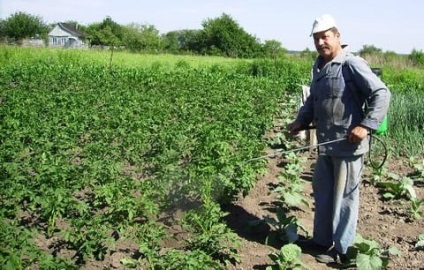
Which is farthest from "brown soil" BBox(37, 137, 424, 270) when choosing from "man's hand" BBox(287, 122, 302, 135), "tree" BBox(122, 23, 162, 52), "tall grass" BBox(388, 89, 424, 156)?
"tree" BBox(122, 23, 162, 52)

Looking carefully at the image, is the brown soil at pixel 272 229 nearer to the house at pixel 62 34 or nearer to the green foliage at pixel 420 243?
the green foliage at pixel 420 243

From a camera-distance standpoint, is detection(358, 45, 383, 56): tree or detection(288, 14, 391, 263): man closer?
detection(288, 14, 391, 263): man

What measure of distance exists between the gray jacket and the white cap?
266 mm

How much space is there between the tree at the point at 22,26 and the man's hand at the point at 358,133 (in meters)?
57.0

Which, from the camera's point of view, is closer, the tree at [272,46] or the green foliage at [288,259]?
the green foliage at [288,259]

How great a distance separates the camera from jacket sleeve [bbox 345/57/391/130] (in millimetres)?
3725

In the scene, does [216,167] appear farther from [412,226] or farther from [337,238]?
[412,226]

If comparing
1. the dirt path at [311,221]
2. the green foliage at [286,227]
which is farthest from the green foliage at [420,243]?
the green foliage at [286,227]

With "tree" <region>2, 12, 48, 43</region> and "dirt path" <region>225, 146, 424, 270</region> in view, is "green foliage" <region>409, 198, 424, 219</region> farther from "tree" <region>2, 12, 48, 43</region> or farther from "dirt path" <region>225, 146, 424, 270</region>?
"tree" <region>2, 12, 48, 43</region>

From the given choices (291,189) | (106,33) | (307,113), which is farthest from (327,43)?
(106,33)

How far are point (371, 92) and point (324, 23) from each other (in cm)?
60

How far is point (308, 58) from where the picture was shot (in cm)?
3030

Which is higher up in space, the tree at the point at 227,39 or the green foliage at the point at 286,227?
the tree at the point at 227,39

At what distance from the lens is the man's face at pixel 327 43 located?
3773mm
